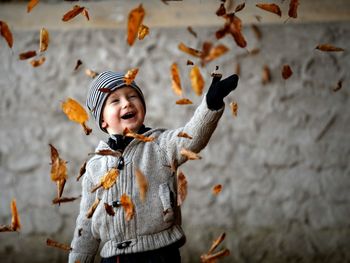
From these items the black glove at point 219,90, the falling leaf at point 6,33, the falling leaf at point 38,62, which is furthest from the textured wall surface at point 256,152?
the black glove at point 219,90

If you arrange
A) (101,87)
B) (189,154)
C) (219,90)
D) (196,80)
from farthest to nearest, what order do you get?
1. (196,80)
2. (101,87)
3. (189,154)
4. (219,90)

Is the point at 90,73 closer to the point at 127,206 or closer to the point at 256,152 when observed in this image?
the point at 256,152

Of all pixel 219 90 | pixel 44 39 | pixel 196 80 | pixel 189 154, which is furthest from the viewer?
pixel 44 39

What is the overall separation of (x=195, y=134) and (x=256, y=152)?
1332 millimetres

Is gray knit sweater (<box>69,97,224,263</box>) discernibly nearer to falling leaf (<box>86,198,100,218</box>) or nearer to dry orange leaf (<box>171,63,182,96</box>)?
falling leaf (<box>86,198,100,218</box>)

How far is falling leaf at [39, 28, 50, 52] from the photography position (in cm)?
247

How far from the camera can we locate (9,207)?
8.80 feet

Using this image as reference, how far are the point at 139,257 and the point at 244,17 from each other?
1650 millimetres

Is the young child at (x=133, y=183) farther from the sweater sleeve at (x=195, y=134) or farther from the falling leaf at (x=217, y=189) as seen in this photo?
the falling leaf at (x=217, y=189)

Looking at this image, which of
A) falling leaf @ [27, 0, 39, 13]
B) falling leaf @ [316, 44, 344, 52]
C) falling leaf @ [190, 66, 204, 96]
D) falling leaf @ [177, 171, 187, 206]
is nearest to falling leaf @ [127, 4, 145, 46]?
falling leaf @ [177, 171, 187, 206]

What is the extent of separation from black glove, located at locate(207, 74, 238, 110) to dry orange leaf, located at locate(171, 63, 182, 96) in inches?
45.9

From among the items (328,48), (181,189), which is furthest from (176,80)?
(181,189)

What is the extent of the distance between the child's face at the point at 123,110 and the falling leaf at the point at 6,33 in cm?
126

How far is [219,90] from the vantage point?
1322 mm
